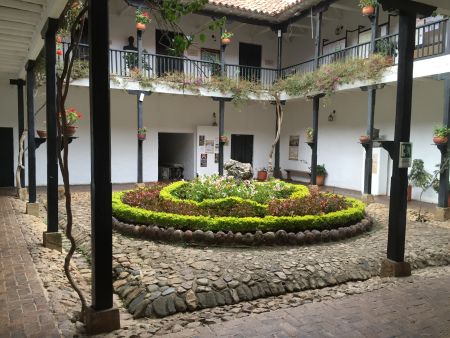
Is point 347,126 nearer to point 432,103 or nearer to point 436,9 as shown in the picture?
point 432,103

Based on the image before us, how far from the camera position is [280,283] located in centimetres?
492

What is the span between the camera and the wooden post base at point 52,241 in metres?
5.79

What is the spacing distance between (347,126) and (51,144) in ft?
38.5

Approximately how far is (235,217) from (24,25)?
182 inches

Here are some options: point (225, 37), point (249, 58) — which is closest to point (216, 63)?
point (225, 37)

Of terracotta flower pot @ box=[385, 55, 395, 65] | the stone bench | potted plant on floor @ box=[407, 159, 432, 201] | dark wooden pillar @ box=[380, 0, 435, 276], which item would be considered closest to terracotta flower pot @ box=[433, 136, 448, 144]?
potted plant on floor @ box=[407, 159, 432, 201]

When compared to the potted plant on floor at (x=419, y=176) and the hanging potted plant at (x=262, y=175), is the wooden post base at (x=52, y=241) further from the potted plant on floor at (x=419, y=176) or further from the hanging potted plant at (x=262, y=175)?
the hanging potted plant at (x=262, y=175)

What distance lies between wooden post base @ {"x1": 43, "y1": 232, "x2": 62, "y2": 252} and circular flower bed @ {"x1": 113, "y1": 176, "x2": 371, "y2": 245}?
1491 mm

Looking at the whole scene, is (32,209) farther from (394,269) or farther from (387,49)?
(387,49)

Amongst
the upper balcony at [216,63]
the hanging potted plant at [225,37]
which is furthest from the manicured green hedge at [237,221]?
the hanging potted plant at [225,37]

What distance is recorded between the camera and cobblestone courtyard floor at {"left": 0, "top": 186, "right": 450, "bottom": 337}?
3643 millimetres

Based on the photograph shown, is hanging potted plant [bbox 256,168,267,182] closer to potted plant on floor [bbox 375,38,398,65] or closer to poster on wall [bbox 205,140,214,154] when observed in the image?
poster on wall [bbox 205,140,214,154]

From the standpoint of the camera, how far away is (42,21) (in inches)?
210

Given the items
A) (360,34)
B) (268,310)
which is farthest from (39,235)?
(360,34)
